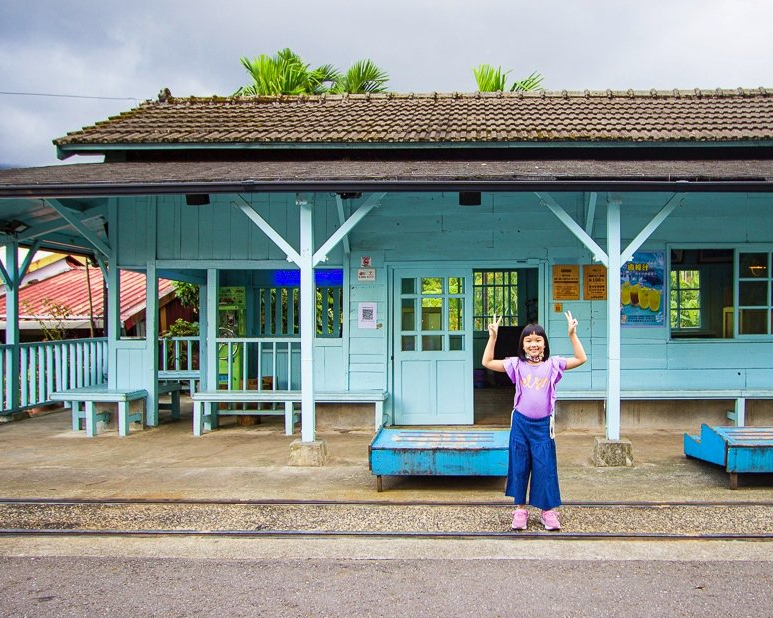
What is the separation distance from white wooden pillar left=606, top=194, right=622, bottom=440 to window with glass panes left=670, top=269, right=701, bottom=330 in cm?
309

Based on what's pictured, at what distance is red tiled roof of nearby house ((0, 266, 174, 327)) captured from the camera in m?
15.6

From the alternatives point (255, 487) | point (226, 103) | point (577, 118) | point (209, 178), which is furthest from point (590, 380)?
point (226, 103)

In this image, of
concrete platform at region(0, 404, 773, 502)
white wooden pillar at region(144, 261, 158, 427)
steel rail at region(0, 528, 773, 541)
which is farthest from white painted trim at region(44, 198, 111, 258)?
steel rail at region(0, 528, 773, 541)

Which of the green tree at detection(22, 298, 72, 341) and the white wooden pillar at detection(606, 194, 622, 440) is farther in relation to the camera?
the green tree at detection(22, 298, 72, 341)

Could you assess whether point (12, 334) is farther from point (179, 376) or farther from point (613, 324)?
point (613, 324)

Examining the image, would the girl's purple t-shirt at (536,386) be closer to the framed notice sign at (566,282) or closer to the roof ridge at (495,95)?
the framed notice sign at (566,282)

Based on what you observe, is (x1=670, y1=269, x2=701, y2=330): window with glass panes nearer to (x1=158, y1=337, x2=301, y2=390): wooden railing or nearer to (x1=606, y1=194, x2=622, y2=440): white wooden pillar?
(x1=606, y1=194, x2=622, y2=440): white wooden pillar

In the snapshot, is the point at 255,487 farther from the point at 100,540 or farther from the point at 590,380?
the point at 590,380

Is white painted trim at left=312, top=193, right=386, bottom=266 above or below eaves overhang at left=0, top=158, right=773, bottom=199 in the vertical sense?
below

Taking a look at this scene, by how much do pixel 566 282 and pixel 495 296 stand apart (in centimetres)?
425

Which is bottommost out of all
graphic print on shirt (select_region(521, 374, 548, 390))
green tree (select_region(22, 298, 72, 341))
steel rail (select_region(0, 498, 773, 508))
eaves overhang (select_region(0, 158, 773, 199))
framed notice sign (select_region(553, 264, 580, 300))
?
steel rail (select_region(0, 498, 773, 508))

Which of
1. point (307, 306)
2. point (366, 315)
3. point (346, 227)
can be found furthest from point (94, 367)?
point (346, 227)

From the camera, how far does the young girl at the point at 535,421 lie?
476 cm

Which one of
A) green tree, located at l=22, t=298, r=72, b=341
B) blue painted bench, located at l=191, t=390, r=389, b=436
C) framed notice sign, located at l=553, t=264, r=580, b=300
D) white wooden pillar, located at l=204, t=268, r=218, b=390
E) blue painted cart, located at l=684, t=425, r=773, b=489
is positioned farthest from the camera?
green tree, located at l=22, t=298, r=72, b=341
